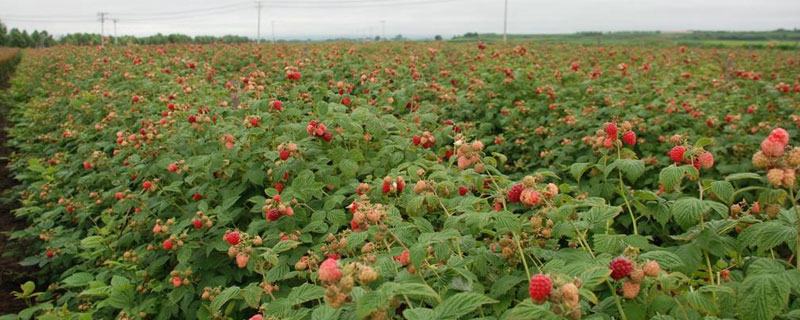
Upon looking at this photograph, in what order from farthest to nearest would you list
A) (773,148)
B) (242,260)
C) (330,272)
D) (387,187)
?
(387,187), (242,260), (773,148), (330,272)

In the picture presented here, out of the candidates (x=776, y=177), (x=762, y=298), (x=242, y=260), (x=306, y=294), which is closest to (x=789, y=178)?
(x=776, y=177)

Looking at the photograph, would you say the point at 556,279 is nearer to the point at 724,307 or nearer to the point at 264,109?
the point at 724,307

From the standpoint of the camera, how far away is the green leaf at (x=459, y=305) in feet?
Result: 4.19

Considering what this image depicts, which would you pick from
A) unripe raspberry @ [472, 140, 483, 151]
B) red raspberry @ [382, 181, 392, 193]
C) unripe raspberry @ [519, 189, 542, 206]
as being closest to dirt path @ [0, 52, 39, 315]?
red raspberry @ [382, 181, 392, 193]

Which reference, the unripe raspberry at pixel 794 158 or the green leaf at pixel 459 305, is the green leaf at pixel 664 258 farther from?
the green leaf at pixel 459 305

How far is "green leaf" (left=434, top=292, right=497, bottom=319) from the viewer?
1276mm

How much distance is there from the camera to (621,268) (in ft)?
4.31

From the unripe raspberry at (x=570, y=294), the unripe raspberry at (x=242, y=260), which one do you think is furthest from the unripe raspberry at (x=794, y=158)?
the unripe raspberry at (x=242, y=260)

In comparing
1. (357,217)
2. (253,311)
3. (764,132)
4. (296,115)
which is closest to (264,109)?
(296,115)

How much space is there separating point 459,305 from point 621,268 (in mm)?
400

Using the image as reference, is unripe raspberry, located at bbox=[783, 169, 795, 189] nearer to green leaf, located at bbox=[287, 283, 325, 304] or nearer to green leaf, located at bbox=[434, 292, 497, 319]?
green leaf, located at bbox=[434, 292, 497, 319]

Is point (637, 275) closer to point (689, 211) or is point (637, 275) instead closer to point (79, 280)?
point (689, 211)

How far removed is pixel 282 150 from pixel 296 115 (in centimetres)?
84

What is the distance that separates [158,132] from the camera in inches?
154
